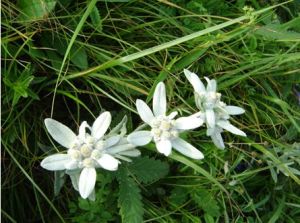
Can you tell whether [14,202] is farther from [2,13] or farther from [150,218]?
[2,13]

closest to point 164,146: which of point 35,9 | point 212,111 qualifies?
point 212,111

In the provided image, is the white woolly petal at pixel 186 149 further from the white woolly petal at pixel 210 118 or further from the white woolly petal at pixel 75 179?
the white woolly petal at pixel 75 179

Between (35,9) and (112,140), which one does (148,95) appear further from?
(35,9)

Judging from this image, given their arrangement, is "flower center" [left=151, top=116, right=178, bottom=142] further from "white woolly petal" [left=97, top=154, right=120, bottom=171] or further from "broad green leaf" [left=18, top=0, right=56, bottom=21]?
"broad green leaf" [left=18, top=0, right=56, bottom=21]

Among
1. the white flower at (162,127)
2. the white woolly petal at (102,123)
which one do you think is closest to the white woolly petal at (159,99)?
the white flower at (162,127)

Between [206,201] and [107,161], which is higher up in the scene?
[107,161]

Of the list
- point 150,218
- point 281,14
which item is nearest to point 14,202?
point 150,218
